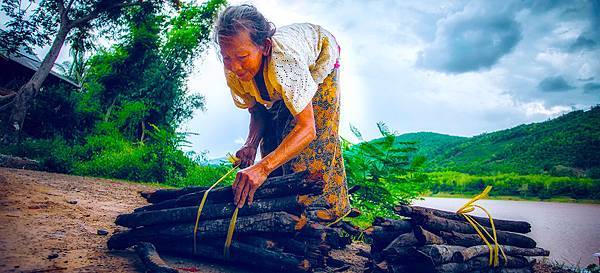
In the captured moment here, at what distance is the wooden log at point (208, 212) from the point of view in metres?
2.61

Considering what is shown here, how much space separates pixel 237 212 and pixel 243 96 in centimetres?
143

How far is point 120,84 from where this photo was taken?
70.0ft

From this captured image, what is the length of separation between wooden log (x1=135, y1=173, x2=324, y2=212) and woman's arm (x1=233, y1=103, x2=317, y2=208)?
155 mm

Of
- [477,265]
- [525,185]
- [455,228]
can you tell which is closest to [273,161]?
[455,228]

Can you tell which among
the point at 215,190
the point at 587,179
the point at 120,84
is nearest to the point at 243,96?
the point at 215,190

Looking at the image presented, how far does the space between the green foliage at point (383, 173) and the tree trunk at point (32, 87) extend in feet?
51.7

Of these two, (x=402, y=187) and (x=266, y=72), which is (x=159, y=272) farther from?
(x=402, y=187)

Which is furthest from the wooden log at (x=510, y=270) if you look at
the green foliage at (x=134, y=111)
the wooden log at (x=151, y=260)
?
the green foliage at (x=134, y=111)

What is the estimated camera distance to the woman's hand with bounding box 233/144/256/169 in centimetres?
372

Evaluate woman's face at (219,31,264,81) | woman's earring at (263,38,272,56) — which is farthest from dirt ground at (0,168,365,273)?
woman's earring at (263,38,272,56)

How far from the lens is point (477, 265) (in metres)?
2.73

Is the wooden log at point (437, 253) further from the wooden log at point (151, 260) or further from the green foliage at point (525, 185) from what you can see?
the green foliage at point (525, 185)

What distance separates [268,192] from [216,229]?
1.74 feet

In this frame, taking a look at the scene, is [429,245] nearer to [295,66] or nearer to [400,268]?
[400,268]
